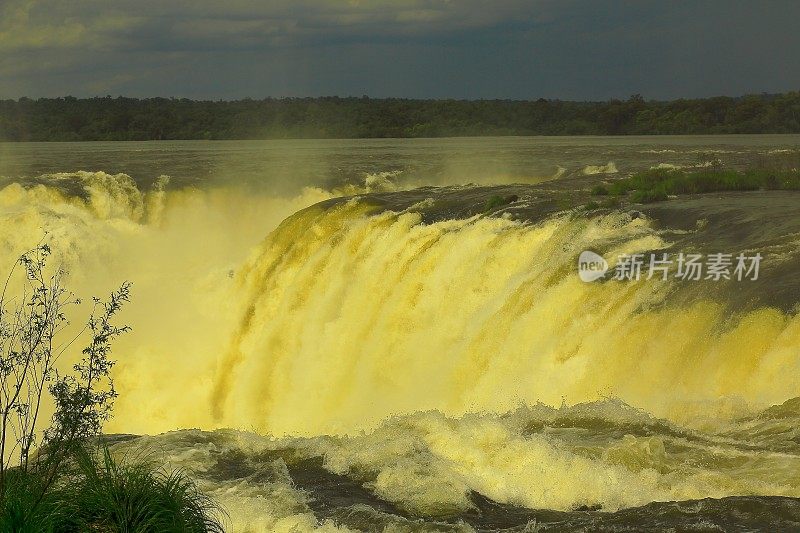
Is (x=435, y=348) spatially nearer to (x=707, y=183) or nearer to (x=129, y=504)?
(x=707, y=183)

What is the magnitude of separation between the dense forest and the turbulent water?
33.8 metres

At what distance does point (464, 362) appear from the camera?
46.2ft

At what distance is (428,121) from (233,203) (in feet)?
118

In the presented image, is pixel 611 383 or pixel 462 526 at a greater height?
pixel 611 383

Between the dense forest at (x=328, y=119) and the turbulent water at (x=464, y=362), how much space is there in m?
33.8

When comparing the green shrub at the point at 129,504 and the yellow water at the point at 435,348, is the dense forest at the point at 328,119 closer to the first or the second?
A: the yellow water at the point at 435,348

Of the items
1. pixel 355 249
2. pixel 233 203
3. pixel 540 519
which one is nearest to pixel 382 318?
pixel 355 249

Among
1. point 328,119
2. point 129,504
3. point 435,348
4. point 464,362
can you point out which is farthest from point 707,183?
point 328,119

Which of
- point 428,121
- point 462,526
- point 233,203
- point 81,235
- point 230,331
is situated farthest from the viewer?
point 428,121

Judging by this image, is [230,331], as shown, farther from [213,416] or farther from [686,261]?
[686,261]

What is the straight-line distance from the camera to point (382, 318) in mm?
16625

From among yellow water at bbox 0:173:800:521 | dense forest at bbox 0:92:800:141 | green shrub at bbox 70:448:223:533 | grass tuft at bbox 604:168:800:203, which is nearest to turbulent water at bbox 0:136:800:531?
Result: yellow water at bbox 0:173:800:521

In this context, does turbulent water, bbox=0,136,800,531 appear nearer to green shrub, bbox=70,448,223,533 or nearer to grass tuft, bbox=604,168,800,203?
grass tuft, bbox=604,168,800,203

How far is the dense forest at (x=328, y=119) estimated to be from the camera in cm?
6316
